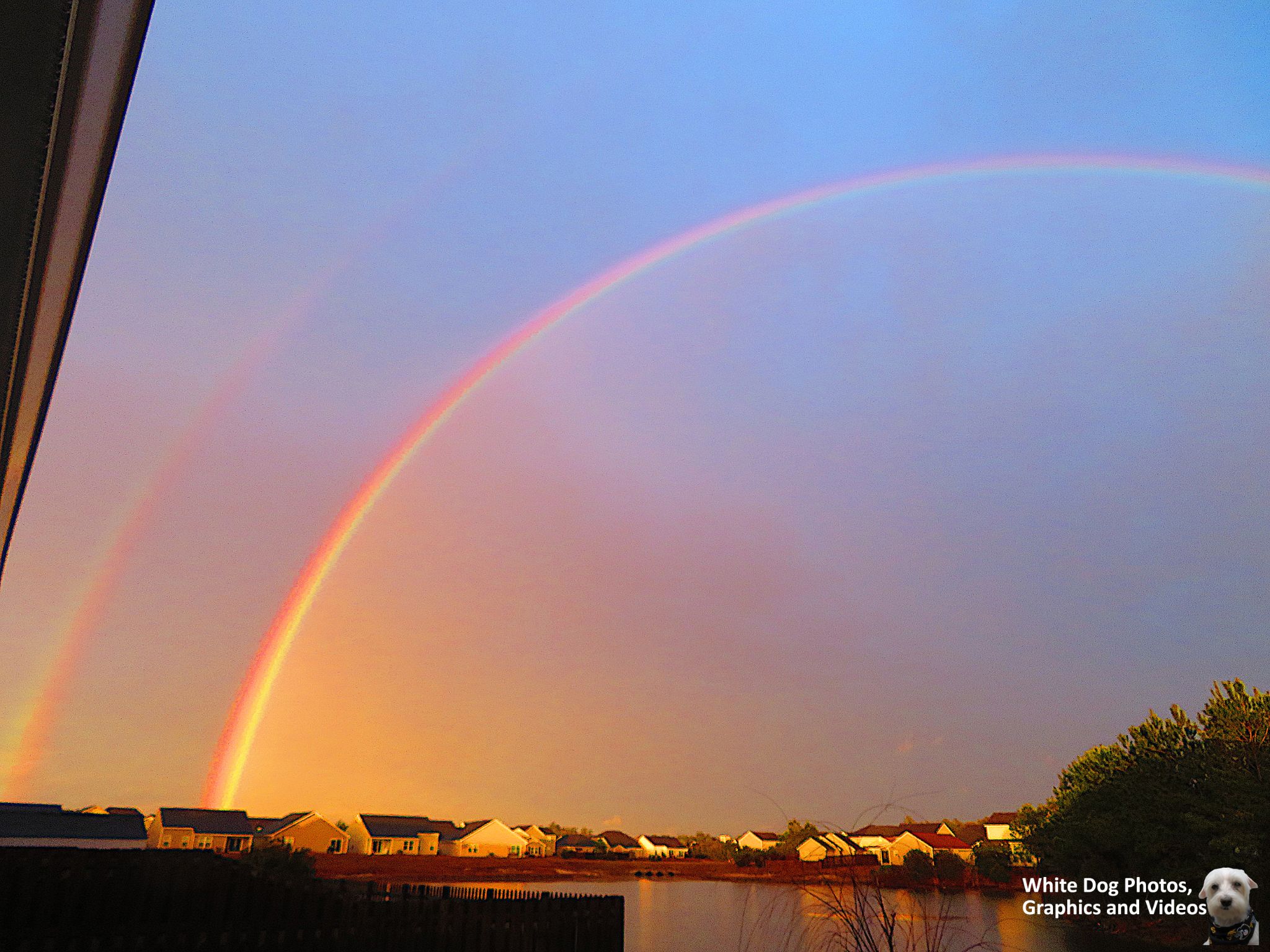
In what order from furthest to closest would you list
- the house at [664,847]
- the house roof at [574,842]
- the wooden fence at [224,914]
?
the house at [664,847], the house roof at [574,842], the wooden fence at [224,914]

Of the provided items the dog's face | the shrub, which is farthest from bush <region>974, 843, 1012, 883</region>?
the dog's face

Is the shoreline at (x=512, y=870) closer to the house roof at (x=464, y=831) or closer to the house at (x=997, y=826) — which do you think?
the house roof at (x=464, y=831)

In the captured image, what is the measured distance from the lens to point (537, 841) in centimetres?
8481

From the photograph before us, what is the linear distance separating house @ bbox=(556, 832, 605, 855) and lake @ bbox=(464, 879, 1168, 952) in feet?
141

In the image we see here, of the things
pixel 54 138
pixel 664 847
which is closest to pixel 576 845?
pixel 664 847

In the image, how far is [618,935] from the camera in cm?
1109

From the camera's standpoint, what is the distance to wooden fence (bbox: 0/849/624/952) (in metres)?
7.75

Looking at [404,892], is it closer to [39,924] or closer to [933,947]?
[39,924]

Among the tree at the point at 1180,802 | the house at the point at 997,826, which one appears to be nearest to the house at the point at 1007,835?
the house at the point at 997,826

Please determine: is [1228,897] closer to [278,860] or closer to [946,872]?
[946,872]

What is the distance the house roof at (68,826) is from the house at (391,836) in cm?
2510

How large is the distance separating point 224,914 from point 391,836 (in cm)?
6783

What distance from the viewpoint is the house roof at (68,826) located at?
127ft

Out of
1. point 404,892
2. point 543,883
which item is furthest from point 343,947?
point 543,883
